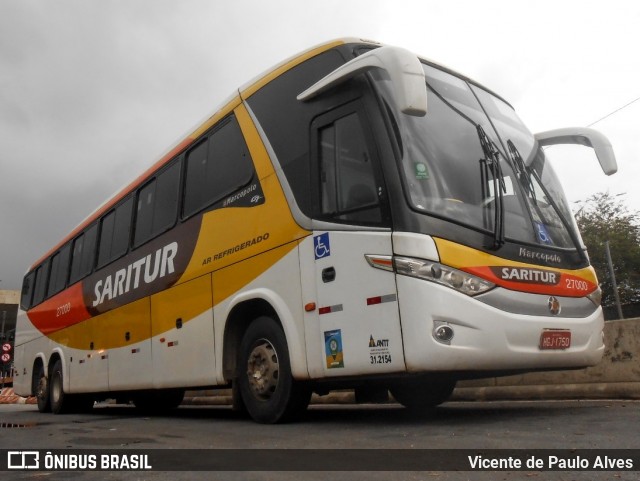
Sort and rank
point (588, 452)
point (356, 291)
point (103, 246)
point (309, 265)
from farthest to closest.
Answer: point (103, 246), point (309, 265), point (356, 291), point (588, 452)

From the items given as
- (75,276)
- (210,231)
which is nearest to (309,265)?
(210,231)

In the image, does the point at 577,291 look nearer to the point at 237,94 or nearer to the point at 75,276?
the point at 237,94

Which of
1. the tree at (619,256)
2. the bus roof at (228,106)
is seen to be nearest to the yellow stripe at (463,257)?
the bus roof at (228,106)

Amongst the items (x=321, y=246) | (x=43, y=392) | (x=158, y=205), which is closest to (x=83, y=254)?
(x=43, y=392)

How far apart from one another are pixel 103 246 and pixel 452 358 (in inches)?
307

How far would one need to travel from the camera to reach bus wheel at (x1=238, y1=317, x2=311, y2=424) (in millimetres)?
5555

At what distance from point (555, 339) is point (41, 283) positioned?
1243cm

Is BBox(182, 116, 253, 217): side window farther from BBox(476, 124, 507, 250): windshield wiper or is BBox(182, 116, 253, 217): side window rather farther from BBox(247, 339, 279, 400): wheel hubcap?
BBox(476, 124, 507, 250): windshield wiper

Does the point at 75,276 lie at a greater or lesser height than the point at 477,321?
greater

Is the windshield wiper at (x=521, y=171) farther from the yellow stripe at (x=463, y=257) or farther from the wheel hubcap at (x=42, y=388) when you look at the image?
the wheel hubcap at (x=42, y=388)

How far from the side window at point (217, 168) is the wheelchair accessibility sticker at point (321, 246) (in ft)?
4.54

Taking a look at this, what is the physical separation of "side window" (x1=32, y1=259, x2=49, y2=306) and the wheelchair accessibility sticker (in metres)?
10.5

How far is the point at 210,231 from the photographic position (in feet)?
22.8

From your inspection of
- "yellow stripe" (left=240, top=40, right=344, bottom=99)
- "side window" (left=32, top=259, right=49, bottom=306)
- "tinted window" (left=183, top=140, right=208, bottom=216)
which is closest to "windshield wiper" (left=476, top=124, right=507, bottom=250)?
"yellow stripe" (left=240, top=40, right=344, bottom=99)
